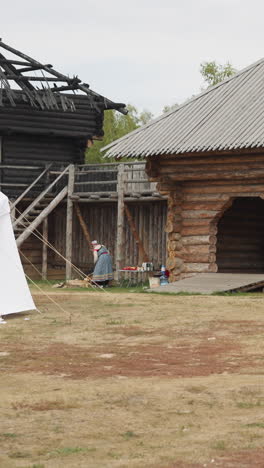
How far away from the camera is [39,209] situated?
28.6 metres

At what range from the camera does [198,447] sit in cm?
702

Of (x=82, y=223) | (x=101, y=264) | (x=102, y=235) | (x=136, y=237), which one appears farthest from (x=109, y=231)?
(x=101, y=264)

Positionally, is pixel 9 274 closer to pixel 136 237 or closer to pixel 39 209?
pixel 136 237

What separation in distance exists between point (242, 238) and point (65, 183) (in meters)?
5.34

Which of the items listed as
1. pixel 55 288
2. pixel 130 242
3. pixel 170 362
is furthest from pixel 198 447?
pixel 130 242

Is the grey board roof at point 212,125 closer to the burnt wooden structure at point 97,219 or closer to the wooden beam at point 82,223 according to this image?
the burnt wooden structure at point 97,219

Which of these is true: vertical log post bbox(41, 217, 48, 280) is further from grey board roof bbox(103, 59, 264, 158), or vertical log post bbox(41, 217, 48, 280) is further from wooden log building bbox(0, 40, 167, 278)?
grey board roof bbox(103, 59, 264, 158)

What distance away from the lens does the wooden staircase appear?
26.2m

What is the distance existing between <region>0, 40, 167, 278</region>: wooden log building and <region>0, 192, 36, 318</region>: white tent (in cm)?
950

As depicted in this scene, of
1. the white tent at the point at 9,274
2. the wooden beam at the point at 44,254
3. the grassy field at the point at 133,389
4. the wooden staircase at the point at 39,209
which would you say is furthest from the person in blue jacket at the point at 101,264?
the white tent at the point at 9,274

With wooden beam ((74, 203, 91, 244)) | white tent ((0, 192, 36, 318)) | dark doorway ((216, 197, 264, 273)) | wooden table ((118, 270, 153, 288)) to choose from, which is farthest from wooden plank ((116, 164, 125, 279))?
white tent ((0, 192, 36, 318))

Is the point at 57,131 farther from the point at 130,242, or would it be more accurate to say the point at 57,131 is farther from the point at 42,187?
the point at 130,242

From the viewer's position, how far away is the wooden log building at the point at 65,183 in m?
26.3

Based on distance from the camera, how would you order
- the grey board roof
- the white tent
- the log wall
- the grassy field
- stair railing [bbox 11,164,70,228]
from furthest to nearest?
1. stair railing [bbox 11,164,70,228]
2. the log wall
3. the grey board roof
4. the white tent
5. the grassy field
